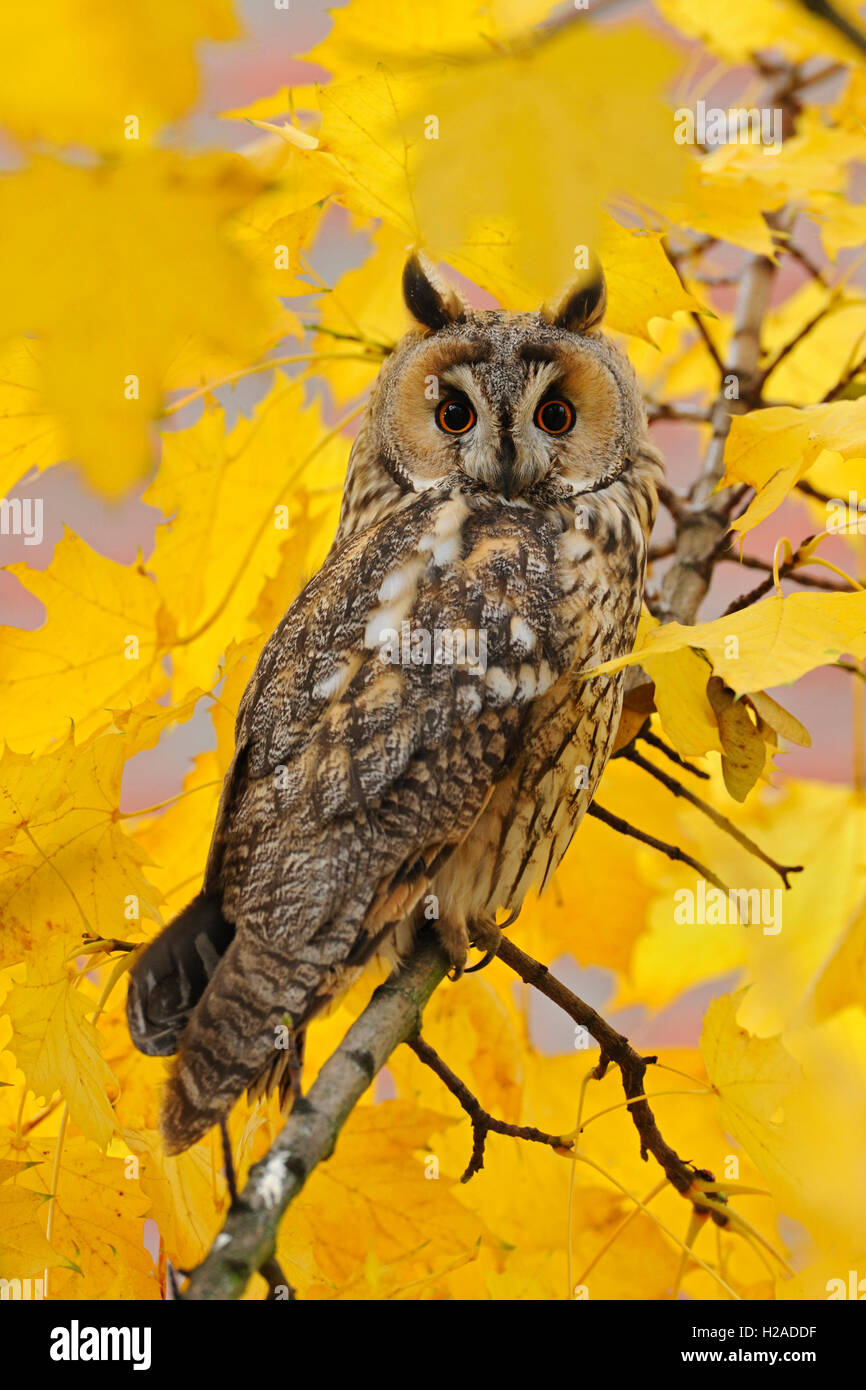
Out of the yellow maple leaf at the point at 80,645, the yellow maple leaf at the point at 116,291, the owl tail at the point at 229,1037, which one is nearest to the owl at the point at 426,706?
the owl tail at the point at 229,1037

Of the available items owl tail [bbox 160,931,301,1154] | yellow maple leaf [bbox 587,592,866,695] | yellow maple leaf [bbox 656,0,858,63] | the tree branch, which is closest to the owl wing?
owl tail [bbox 160,931,301,1154]

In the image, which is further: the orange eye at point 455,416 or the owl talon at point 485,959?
the orange eye at point 455,416

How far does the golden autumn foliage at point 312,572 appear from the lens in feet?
1.26

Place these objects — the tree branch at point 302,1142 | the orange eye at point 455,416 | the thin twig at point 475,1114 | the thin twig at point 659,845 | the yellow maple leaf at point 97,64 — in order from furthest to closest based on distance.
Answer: the orange eye at point 455,416, the thin twig at point 659,845, the thin twig at point 475,1114, the tree branch at point 302,1142, the yellow maple leaf at point 97,64

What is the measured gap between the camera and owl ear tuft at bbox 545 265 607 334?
1124mm

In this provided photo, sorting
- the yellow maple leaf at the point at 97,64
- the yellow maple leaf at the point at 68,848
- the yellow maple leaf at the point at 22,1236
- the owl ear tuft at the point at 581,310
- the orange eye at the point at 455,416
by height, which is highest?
the owl ear tuft at the point at 581,310

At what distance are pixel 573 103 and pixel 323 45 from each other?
506mm

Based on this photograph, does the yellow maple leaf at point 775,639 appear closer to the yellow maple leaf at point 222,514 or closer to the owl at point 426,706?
the owl at point 426,706

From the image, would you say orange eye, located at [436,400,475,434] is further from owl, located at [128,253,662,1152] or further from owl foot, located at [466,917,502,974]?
owl foot, located at [466,917,502,974]

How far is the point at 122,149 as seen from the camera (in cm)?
40

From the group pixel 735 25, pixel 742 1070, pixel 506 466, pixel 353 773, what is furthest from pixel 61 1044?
pixel 735 25

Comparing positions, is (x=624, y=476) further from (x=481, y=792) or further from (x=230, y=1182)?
(x=230, y=1182)

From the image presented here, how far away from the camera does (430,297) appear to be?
3.76ft
